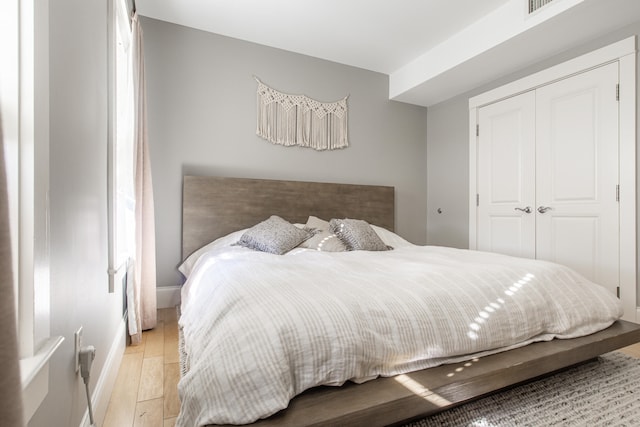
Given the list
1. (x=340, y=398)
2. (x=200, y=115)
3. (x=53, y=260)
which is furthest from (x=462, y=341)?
(x=200, y=115)

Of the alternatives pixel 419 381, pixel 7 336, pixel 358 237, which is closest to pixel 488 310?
pixel 419 381

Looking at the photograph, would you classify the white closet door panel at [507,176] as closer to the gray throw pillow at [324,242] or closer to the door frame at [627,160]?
the door frame at [627,160]

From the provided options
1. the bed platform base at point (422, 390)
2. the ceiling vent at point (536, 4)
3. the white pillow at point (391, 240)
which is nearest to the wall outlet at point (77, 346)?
the bed platform base at point (422, 390)

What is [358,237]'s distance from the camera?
2701mm

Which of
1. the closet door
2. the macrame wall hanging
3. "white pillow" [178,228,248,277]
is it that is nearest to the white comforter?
"white pillow" [178,228,248,277]

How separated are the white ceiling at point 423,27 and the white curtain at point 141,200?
738mm

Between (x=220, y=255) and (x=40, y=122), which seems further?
(x=220, y=255)

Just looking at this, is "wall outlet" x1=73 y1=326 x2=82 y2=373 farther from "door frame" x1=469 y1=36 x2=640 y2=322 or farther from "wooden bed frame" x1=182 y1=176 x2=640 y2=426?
"door frame" x1=469 y1=36 x2=640 y2=322

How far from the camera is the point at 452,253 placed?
2.29m

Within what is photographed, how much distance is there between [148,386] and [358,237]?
171 centimetres

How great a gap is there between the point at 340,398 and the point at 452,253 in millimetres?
1542

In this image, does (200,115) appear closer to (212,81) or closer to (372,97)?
(212,81)

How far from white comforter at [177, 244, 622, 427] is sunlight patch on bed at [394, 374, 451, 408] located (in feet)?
0.15

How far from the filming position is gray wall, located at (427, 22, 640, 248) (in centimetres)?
376
